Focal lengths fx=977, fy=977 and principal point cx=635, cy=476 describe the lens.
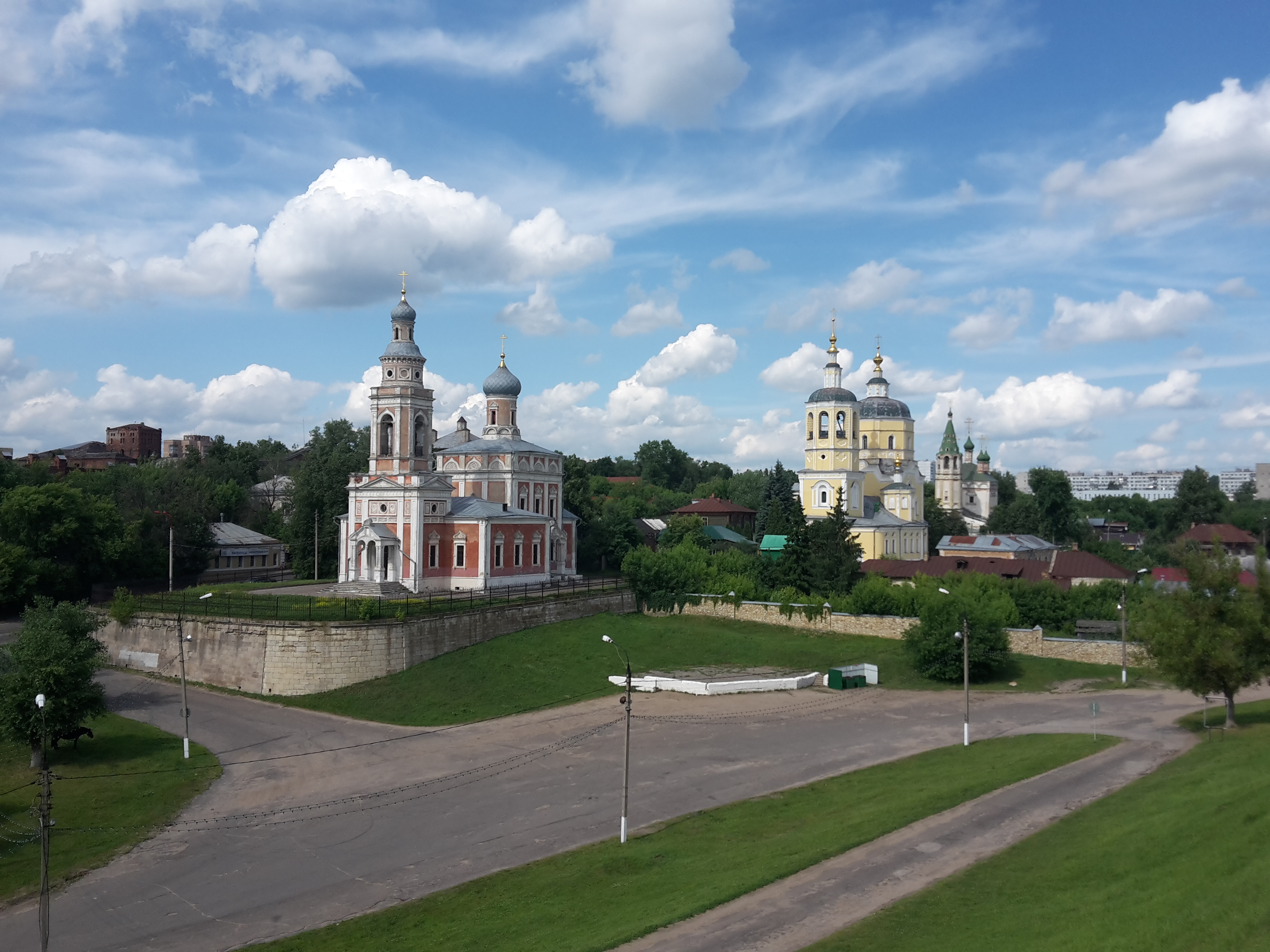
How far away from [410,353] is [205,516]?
25.2m

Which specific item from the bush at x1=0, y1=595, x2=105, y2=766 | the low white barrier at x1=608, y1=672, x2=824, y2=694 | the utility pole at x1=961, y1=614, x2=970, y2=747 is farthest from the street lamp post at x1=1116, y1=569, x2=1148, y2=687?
the bush at x1=0, y1=595, x2=105, y2=766

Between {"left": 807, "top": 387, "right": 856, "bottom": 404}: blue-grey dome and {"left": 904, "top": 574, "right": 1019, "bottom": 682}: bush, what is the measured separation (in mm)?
33289

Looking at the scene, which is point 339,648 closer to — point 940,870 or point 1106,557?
point 940,870

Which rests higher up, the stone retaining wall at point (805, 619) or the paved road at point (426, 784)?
the stone retaining wall at point (805, 619)

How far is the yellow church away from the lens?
69.2 metres

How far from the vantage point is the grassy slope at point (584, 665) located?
125ft

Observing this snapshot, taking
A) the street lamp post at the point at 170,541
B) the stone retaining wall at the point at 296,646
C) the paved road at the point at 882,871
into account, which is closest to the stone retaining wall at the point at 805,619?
the stone retaining wall at the point at 296,646

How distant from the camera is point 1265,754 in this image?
Result: 22.7m

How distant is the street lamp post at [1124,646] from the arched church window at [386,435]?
3569 centimetres

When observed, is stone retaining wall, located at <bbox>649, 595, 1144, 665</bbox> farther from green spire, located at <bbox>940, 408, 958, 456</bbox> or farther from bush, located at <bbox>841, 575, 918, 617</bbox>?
green spire, located at <bbox>940, 408, 958, 456</bbox>

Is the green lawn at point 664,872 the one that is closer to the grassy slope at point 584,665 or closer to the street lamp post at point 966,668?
the street lamp post at point 966,668

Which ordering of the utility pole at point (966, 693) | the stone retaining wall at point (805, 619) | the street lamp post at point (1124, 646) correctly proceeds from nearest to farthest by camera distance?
the utility pole at point (966, 693)
the street lamp post at point (1124, 646)
the stone retaining wall at point (805, 619)

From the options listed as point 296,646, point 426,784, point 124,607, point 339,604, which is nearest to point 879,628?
point 339,604

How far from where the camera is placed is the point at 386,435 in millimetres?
52188
